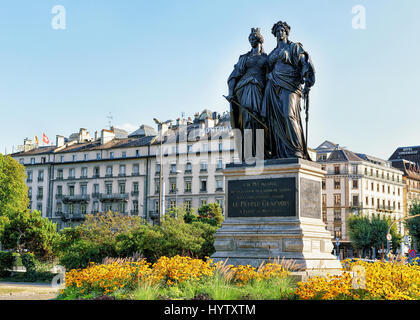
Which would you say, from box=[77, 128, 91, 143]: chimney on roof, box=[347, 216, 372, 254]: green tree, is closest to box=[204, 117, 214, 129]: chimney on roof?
box=[347, 216, 372, 254]: green tree

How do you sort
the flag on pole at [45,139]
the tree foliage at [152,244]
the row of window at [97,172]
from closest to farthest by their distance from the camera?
the tree foliage at [152,244] < the row of window at [97,172] < the flag on pole at [45,139]

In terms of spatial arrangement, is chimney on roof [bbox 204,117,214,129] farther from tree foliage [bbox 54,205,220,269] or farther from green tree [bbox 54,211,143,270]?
tree foliage [bbox 54,205,220,269]

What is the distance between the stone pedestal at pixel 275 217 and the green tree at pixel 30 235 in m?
26.8

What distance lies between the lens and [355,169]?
9194 cm

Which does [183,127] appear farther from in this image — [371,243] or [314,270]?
[314,270]

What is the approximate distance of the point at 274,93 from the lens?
1515 centimetres

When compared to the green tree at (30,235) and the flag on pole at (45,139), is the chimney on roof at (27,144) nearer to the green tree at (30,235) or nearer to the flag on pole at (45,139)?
the flag on pole at (45,139)

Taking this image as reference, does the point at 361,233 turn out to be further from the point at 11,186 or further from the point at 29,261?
the point at 29,261

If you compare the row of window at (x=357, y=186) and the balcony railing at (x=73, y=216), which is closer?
the balcony railing at (x=73, y=216)

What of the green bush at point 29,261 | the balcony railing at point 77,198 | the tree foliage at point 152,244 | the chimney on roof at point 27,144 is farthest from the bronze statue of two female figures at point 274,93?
the chimney on roof at point 27,144

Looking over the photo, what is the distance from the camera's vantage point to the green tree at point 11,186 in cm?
6400

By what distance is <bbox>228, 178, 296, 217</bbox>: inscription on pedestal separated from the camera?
45.7 feet
